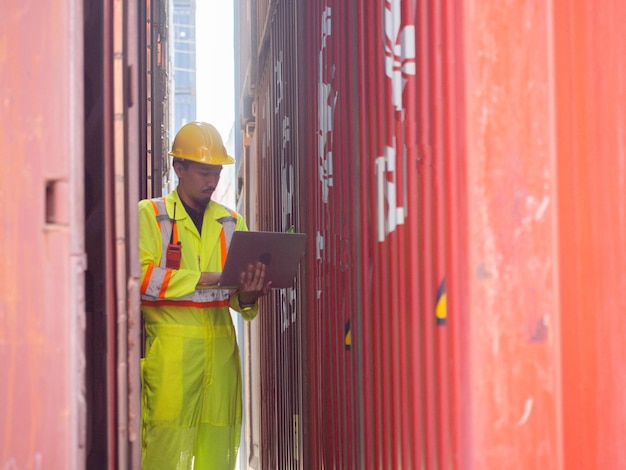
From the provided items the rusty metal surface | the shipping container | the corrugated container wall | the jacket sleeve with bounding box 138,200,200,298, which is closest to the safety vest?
the jacket sleeve with bounding box 138,200,200,298

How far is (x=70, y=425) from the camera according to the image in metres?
2.12

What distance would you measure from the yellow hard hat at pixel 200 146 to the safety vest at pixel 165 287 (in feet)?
1.19

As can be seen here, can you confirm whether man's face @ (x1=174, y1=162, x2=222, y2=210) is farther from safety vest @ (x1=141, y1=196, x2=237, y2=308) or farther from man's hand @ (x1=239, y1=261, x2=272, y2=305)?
man's hand @ (x1=239, y1=261, x2=272, y2=305)

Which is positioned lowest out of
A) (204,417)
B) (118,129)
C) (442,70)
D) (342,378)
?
(204,417)

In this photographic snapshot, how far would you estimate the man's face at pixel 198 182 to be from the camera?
498 cm

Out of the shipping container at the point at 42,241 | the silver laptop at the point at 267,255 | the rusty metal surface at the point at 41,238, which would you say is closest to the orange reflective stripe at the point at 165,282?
the silver laptop at the point at 267,255

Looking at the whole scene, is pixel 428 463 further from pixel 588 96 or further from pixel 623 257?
pixel 588 96

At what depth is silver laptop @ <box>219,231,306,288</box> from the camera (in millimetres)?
4391

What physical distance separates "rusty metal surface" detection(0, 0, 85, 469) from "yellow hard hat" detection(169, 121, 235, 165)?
111 inches

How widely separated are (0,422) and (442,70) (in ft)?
5.78

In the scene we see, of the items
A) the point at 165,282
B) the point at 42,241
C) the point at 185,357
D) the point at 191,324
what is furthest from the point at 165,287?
the point at 42,241

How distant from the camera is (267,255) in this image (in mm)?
4574

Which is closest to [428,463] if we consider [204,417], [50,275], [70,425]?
[70,425]

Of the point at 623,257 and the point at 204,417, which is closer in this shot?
the point at 623,257
